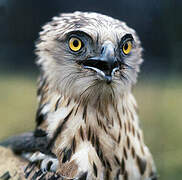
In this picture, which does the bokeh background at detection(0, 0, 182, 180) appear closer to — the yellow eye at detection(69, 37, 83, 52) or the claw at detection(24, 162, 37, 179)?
the yellow eye at detection(69, 37, 83, 52)

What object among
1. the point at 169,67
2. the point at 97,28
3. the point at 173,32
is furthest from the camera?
the point at 169,67

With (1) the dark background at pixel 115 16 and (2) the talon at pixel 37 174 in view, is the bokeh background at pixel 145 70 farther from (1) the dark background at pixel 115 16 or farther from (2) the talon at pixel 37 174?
(2) the talon at pixel 37 174

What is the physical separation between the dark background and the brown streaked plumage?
0.20 meters

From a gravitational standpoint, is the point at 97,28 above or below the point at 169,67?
above

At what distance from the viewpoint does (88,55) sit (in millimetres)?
930

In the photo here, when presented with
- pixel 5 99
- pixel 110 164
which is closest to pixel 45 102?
pixel 110 164

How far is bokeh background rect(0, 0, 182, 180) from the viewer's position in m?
1.56

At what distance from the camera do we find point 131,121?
1.12m

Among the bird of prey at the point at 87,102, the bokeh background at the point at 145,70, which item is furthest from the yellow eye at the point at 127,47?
the bokeh background at the point at 145,70

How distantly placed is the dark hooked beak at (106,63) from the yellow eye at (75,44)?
6cm

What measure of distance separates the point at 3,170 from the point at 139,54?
594mm

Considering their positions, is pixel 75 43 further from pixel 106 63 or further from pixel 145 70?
pixel 145 70

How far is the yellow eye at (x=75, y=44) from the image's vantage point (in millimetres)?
955

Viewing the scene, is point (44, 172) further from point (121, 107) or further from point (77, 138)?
point (121, 107)
